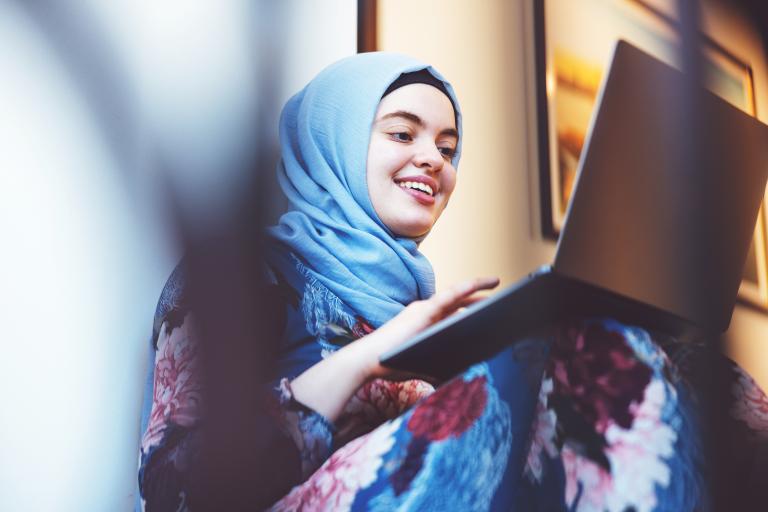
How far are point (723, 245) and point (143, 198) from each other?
1.90 feet

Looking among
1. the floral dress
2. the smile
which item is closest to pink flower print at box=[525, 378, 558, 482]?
the floral dress

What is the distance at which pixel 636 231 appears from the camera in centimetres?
62

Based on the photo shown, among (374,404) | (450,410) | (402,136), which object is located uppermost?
(402,136)

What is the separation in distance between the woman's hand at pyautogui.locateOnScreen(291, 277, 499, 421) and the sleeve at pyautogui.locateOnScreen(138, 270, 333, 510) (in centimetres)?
2

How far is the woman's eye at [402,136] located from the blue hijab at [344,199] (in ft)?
0.11

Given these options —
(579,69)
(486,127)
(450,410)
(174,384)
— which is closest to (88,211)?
(174,384)

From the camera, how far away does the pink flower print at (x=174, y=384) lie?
655mm

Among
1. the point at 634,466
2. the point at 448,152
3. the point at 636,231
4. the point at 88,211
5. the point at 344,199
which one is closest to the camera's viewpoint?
the point at 634,466

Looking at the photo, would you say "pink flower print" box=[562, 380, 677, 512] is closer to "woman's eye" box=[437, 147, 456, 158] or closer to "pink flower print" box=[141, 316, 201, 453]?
"pink flower print" box=[141, 316, 201, 453]

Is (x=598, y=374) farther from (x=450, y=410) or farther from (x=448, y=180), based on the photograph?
(x=448, y=180)

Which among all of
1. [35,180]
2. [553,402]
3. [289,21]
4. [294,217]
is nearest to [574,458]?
[553,402]

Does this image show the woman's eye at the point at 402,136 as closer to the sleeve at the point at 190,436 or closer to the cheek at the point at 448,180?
the cheek at the point at 448,180

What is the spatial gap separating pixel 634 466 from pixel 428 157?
477mm

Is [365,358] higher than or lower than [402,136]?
lower
